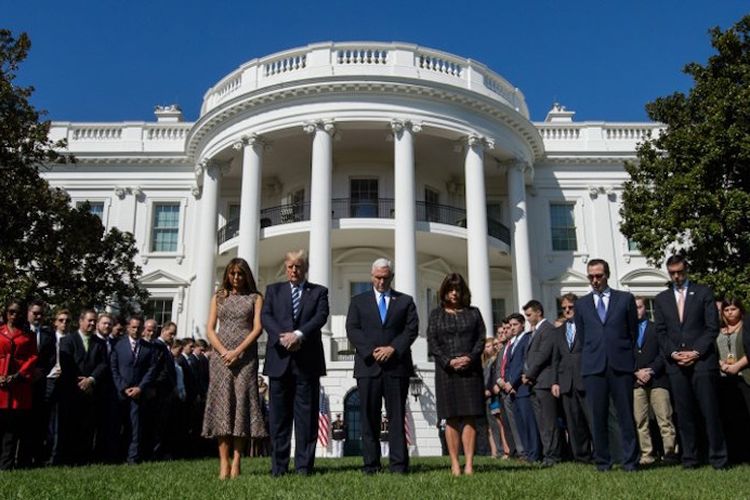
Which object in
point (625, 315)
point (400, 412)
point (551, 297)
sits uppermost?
point (551, 297)

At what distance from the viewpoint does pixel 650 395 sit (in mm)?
9703

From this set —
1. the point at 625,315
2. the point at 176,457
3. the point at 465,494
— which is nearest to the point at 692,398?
the point at 625,315

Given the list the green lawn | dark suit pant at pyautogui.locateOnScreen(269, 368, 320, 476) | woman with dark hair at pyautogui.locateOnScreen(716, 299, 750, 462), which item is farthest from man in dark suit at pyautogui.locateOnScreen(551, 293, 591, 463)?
dark suit pant at pyautogui.locateOnScreen(269, 368, 320, 476)

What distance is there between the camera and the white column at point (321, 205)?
21.1 meters

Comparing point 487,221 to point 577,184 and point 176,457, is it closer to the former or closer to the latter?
point 577,184

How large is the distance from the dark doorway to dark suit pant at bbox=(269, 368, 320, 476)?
13.1 meters

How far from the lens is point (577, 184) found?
2822cm

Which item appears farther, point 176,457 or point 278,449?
point 176,457

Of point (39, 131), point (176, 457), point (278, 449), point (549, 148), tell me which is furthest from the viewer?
point (549, 148)

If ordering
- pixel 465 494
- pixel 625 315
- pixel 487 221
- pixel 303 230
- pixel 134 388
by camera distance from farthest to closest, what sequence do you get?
pixel 487 221 < pixel 303 230 < pixel 134 388 < pixel 625 315 < pixel 465 494

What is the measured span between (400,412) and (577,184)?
23388mm

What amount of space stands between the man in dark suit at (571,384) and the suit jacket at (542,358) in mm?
73

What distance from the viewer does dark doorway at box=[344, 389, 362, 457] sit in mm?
19438

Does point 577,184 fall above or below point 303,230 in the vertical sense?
above
